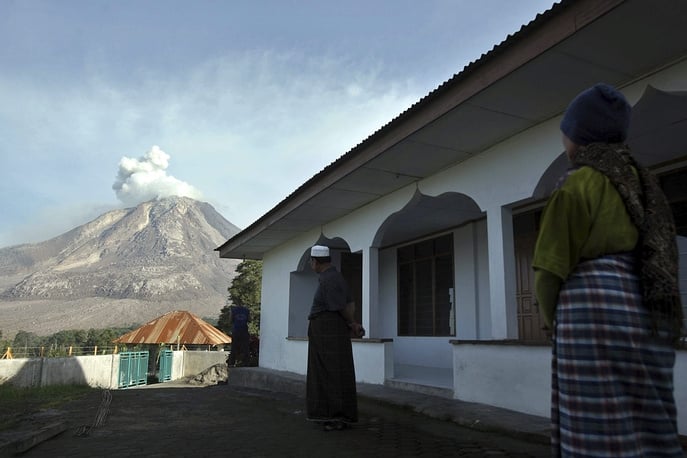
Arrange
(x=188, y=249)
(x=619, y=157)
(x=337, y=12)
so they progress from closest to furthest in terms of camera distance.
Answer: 1. (x=619, y=157)
2. (x=337, y=12)
3. (x=188, y=249)

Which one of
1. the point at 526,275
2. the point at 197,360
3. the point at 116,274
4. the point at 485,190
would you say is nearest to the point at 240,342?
the point at 526,275

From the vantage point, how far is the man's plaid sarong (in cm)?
145

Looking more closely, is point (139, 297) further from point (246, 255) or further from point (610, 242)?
point (610, 242)

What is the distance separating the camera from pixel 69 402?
712cm

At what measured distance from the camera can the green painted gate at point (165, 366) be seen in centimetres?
2125

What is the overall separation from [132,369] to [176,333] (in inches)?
274

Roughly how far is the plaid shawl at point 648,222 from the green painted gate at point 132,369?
19.0 metres

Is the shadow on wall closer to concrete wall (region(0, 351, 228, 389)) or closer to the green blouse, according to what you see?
concrete wall (region(0, 351, 228, 389))

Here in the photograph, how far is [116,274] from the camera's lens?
128 meters

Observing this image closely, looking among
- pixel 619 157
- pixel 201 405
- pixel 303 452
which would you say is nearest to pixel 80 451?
pixel 303 452

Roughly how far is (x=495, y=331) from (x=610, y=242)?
14.0 ft

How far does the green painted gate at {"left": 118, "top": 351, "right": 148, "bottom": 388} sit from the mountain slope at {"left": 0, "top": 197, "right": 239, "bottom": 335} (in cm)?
7375

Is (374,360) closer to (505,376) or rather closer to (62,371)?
(505,376)

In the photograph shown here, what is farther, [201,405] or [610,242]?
[201,405]
